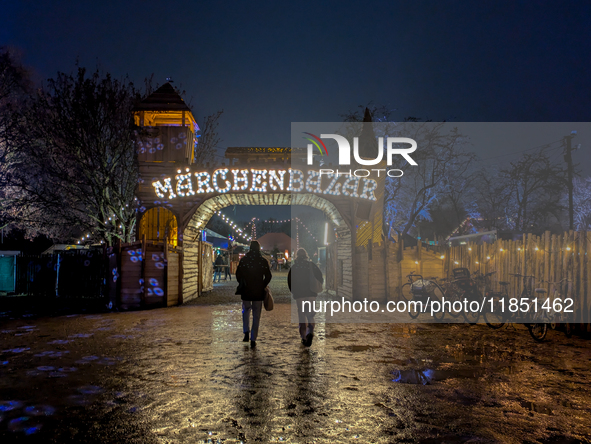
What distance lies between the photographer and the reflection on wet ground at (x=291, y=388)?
3.73 metres

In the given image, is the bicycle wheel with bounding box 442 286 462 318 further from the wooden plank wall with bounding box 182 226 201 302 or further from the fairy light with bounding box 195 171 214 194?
the wooden plank wall with bounding box 182 226 201 302

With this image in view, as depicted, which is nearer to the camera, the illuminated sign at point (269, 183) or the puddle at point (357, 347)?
the puddle at point (357, 347)

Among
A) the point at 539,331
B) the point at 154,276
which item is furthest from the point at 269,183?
the point at 539,331

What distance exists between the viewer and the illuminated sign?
15117mm

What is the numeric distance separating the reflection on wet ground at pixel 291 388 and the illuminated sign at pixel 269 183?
7.27 m

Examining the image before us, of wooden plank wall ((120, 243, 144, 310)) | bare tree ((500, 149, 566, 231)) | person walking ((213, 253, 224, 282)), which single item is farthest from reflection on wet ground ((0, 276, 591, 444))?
bare tree ((500, 149, 566, 231))

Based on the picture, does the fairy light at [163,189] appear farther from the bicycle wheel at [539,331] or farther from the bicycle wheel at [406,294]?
the bicycle wheel at [539,331]

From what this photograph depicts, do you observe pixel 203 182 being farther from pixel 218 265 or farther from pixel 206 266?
pixel 218 265

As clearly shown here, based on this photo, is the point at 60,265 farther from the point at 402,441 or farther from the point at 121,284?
the point at 402,441

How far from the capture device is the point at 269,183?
1516cm

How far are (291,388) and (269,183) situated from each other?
428 inches

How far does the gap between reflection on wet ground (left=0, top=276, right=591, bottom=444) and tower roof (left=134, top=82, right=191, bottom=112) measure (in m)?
10.5

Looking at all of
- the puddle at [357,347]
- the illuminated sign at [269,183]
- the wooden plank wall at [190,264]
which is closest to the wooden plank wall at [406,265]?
the illuminated sign at [269,183]

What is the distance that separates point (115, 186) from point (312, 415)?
61.2 ft
